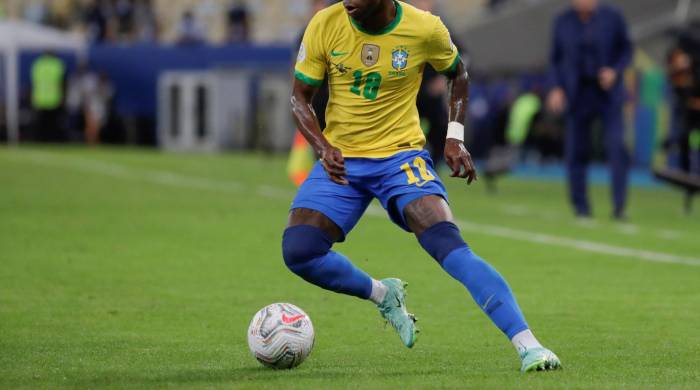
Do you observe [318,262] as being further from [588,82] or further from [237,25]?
[237,25]

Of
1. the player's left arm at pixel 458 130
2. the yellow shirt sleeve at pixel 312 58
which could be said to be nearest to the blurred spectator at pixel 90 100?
the player's left arm at pixel 458 130

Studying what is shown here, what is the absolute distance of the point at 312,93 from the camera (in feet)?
23.2

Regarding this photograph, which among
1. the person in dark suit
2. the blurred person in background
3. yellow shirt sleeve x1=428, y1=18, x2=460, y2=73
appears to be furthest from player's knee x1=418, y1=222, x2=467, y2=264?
the blurred person in background

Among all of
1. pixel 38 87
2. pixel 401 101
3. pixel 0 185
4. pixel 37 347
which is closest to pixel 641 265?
pixel 401 101

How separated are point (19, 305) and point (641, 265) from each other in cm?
456

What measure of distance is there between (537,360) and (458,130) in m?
1.27

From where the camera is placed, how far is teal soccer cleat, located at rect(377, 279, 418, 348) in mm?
6918

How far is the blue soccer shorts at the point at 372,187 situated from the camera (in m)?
6.90

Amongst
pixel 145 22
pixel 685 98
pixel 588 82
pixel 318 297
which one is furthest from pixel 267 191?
pixel 145 22

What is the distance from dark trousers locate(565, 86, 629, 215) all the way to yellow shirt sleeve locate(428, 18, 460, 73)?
818cm

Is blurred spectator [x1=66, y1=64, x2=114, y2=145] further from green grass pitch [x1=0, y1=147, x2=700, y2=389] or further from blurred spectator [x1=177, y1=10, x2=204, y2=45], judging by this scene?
green grass pitch [x1=0, y1=147, x2=700, y2=389]

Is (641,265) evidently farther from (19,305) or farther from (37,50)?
(37,50)

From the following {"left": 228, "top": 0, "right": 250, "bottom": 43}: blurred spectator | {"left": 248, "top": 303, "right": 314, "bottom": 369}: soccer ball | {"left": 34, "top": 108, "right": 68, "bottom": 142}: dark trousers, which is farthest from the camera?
{"left": 228, "top": 0, "right": 250, "bottom": 43}: blurred spectator

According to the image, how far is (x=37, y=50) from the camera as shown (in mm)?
37094
